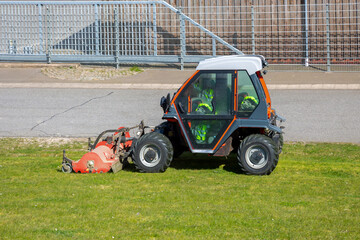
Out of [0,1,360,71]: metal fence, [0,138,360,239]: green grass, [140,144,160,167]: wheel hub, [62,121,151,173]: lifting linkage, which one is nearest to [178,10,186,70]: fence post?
[0,1,360,71]: metal fence

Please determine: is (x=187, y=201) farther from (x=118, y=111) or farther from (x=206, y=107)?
(x=118, y=111)

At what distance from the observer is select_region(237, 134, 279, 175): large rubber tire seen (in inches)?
363

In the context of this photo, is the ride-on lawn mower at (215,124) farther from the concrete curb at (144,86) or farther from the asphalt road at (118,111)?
the concrete curb at (144,86)

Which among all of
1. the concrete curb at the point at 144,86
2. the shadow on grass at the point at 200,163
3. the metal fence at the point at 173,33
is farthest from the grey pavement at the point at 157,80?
the shadow on grass at the point at 200,163

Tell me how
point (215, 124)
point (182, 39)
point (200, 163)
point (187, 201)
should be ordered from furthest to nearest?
1. point (182, 39)
2. point (200, 163)
3. point (215, 124)
4. point (187, 201)

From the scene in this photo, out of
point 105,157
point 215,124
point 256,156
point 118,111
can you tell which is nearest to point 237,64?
point 215,124

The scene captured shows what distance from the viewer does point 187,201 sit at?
7930mm

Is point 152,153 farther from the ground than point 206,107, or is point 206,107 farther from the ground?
point 206,107

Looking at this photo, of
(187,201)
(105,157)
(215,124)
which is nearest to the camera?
(187,201)

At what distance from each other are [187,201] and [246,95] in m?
2.23

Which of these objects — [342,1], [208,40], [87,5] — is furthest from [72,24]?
[342,1]

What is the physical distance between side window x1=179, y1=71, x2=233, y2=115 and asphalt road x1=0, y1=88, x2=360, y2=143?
3.49 metres

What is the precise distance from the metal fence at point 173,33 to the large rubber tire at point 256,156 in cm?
972

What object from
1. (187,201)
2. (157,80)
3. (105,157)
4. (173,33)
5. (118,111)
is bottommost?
(187,201)
